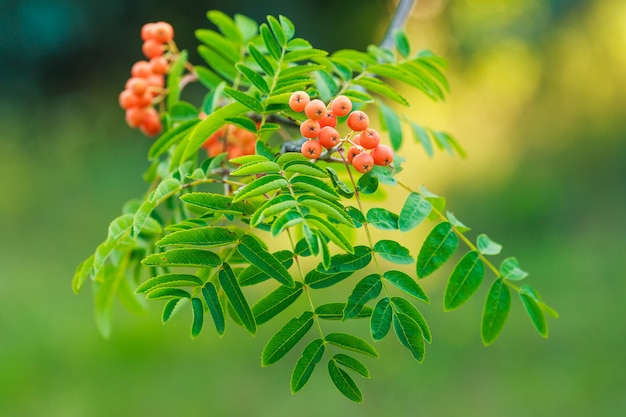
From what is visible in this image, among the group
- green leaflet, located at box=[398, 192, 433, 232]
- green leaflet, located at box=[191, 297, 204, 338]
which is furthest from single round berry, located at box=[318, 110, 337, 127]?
green leaflet, located at box=[191, 297, 204, 338]

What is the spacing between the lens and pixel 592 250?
130 inches

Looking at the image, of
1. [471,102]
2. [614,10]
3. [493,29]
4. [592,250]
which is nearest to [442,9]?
[493,29]

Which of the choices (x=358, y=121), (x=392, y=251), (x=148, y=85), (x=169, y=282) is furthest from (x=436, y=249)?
(x=148, y=85)

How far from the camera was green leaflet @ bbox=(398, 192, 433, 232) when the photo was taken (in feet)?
2.25

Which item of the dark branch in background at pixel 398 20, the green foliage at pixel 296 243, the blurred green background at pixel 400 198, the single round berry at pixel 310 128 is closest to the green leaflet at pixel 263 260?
the green foliage at pixel 296 243

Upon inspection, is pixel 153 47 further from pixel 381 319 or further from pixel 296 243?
pixel 381 319

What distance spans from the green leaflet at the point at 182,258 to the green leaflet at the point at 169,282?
0.02 m

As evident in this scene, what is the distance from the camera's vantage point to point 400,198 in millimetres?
3273

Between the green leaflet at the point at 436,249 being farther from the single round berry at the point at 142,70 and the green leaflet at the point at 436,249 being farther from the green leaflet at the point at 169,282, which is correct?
the single round berry at the point at 142,70

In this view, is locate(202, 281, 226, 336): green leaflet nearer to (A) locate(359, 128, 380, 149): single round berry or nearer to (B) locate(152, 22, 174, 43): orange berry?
(A) locate(359, 128, 380, 149): single round berry

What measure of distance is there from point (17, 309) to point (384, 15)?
3115 mm

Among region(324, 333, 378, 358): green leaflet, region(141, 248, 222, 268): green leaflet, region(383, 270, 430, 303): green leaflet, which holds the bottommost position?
→ region(324, 333, 378, 358): green leaflet

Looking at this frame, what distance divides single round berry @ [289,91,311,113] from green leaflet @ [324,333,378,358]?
0.22 m

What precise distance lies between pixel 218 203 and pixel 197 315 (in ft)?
0.38
